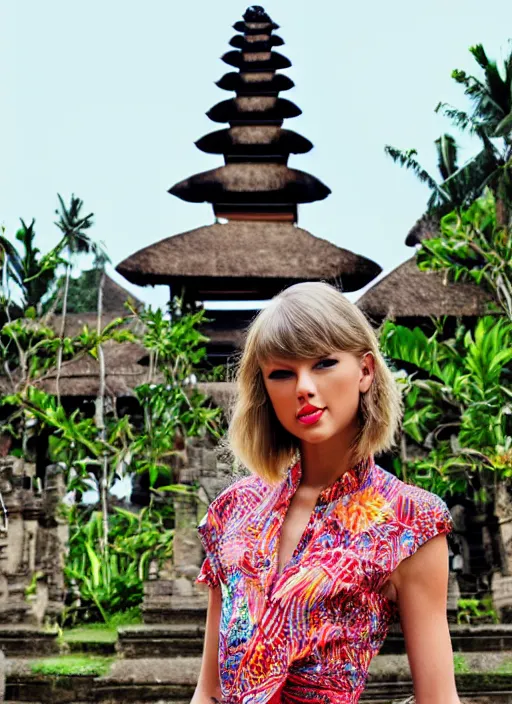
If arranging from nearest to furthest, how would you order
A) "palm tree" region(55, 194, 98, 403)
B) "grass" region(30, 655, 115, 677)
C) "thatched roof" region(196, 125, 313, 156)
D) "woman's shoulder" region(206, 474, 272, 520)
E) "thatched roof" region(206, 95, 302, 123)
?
"woman's shoulder" region(206, 474, 272, 520) < "grass" region(30, 655, 115, 677) < "palm tree" region(55, 194, 98, 403) < "thatched roof" region(196, 125, 313, 156) < "thatched roof" region(206, 95, 302, 123)

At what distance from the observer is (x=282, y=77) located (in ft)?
56.4

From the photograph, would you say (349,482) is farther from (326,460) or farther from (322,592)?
(322,592)

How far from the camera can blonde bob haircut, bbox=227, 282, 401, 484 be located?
4.68 feet

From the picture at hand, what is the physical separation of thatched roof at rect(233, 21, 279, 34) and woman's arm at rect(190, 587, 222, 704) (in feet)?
57.1

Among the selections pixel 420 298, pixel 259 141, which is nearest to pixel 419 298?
pixel 420 298

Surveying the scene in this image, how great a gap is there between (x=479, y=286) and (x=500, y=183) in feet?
5.06

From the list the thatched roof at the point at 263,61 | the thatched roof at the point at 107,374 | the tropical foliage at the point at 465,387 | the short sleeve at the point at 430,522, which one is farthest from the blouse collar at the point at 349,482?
the thatched roof at the point at 263,61

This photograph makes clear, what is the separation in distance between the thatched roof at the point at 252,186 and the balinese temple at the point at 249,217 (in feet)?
0.05

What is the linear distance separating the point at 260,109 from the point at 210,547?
16020 mm

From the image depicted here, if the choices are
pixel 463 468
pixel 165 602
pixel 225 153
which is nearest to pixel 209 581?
pixel 165 602

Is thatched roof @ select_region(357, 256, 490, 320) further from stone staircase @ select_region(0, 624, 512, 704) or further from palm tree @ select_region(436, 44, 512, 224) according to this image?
stone staircase @ select_region(0, 624, 512, 704)

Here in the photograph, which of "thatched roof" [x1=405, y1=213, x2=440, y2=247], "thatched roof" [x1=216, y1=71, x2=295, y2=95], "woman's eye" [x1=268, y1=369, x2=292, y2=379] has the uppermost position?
"thatched roof" [x1=216, y1=71, x2=295, y2=95]

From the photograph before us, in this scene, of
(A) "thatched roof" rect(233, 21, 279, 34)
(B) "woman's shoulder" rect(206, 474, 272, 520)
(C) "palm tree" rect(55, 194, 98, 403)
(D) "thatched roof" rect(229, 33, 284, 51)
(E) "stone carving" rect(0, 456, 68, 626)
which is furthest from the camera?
(A) "thatched roof" rect(233, 21, 279, 34)

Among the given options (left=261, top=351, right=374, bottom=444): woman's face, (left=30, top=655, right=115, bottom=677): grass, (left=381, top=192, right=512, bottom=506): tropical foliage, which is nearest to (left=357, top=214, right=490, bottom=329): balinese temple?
(left=381, top=192, right=512, bottom=506): tropical foliage
